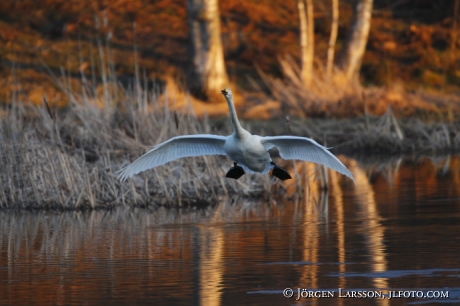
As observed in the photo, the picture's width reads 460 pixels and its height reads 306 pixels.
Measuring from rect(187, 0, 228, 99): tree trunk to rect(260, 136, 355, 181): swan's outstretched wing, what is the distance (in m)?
13.7

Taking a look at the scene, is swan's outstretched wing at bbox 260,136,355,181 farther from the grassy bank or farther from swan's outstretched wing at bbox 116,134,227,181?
the grassy bank

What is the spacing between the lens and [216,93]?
76.5 feet

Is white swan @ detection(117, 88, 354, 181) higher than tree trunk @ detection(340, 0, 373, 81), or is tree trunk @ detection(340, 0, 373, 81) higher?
tree trunk @ detection(340, 0, 373, 81)

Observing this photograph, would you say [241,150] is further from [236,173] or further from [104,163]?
[104,163]

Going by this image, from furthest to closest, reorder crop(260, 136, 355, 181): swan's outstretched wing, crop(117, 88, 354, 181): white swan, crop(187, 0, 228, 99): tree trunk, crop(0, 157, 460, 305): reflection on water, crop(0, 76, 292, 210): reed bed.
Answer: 1. crop(187, 0, 228, 99): tree trunk
2. crop(0, 76, 292, 210): reed bed
3. crop(260, 136, 355, 181): swan's outstretched wing
4. crop(117, 88, 354, 181): white swan
5. crop(0, 157, 460, 305): reflection on water

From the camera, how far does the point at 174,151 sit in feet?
32.5

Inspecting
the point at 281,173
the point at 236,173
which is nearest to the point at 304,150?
the point at 281,173

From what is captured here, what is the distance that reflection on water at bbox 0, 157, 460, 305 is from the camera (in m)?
7.36

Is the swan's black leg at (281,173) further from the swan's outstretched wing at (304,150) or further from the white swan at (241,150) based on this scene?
the swan's outstretched wing at (304,150)

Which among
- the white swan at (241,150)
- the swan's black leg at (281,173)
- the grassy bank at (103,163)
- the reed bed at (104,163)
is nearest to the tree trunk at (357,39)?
the reed bed at (104,163)

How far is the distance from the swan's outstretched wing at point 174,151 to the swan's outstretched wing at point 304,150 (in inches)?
23.2

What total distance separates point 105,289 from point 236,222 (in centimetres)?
362

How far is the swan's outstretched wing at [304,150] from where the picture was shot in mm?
9188

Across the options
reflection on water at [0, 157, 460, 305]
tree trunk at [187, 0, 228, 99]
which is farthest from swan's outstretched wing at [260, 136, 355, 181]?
tree trunk at [187, 0, 228, 99]
